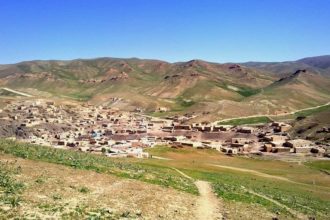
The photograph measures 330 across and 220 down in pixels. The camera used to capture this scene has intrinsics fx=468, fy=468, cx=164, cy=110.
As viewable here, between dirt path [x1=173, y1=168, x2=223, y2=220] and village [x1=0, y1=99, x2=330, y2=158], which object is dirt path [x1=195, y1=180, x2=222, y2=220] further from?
village [x1=0, y1=99, x2=330, y2=158]

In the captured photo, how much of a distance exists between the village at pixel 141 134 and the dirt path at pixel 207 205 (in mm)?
67356

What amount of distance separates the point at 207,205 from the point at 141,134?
11814cm

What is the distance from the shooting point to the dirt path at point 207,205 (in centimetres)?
2595

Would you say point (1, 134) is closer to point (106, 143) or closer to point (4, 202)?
point (106, 143)

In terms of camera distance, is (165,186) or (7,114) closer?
(165,186)

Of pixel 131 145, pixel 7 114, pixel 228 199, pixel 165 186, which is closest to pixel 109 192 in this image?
pixel 165 186

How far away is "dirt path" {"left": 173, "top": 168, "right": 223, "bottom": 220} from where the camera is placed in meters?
26.0

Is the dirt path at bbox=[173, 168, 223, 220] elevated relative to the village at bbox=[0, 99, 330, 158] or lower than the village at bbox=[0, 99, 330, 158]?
lower

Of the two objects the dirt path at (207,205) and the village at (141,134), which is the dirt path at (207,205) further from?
the village at (141,134)

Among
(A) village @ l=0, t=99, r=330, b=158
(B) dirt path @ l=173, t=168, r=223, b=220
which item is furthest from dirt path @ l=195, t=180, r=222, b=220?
(A) village @ l=0, t=99, r=330, b=158

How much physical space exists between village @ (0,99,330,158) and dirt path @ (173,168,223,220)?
6736 centimetres

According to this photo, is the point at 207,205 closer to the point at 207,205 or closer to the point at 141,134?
the point at 207,205

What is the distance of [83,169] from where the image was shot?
34062 mm

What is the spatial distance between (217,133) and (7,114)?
272 feet
